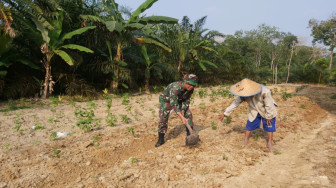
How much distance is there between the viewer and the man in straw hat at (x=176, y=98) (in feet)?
12.6

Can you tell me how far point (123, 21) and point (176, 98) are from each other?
7.14 meters

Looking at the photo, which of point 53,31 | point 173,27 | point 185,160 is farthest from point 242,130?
point 173,27

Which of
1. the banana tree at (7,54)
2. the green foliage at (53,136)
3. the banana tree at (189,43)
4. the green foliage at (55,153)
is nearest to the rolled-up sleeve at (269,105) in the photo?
the green foliage at (55,153)

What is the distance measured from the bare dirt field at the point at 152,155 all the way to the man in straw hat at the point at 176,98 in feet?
1.83

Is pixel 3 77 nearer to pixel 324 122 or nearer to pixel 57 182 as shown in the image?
pixel 57 182

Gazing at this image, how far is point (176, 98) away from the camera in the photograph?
13.0 ft

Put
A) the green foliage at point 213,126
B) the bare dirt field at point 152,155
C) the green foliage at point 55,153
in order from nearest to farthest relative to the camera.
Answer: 1. the bare dirt field at point 152,155
2. the green foliage at point 55,153
3. the green foliage at point 213,126

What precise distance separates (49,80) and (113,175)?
6771 mm

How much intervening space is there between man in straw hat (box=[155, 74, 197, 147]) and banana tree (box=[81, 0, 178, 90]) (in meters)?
5.40

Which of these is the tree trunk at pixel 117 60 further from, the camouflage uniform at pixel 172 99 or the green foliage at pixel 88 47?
the camouflage uniform at pixel 172 99

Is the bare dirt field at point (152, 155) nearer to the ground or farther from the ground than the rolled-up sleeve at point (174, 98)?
nearer to the ground

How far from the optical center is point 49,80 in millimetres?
8820

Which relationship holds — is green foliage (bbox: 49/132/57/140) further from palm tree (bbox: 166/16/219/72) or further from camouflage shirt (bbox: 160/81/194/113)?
palm tree (bbox: 166/16/219/72)

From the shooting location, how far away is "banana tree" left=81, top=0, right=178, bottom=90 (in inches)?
355
